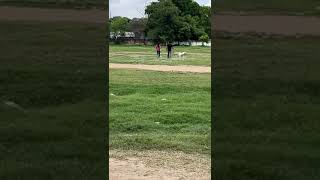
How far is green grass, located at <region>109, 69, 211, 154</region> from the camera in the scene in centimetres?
618

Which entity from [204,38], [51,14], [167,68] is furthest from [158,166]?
[204,38]

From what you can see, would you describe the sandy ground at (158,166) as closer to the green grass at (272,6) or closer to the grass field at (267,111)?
the grass field at (267,111)

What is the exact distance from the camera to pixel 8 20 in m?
6.66

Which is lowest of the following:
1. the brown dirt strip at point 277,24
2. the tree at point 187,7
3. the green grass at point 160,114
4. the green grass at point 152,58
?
the green grass at point 160,114

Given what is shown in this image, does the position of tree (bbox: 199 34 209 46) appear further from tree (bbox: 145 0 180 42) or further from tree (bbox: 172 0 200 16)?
tree (bbox: 145 0 180 42)

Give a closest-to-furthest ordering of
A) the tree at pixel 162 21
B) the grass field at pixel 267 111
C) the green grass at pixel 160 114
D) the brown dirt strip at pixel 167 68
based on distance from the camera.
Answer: the grass field at pixel 267 111, the green grass at pixel 160 114, the brown dirt strip at pixel 167 68, the tree at pixel 162 21

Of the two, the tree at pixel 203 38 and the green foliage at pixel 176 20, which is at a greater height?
the green foliage at pixel 176 20

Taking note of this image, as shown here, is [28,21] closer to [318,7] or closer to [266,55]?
[318,7]

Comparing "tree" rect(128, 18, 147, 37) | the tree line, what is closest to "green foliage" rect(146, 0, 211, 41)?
the tree line

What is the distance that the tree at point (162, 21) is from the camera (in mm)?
26625

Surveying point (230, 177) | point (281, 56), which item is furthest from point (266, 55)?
point (230, 177)

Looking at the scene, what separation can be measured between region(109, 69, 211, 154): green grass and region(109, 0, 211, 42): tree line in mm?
12671

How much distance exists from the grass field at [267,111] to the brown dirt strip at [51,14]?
828mm

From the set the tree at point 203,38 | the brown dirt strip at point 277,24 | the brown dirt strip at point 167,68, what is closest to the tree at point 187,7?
the tree at point 203,38
